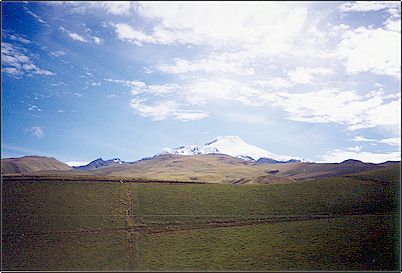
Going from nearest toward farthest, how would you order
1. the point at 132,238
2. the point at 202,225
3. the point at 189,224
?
the point at 132,238 < the point at 202,225 < the point at 189,224

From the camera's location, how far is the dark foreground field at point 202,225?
2359 inches

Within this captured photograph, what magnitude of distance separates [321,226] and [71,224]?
2168 inches

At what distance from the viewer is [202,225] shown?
246ft

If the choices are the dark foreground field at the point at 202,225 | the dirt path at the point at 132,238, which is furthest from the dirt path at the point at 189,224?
the dark foreground field at the point at 202,225

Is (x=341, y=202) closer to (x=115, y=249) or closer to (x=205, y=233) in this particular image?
(x=205, y=233)

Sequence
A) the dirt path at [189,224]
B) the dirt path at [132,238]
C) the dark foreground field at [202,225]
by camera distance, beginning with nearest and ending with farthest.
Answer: the dark foreground field at [202,225] < the dirt path at [132,238] < the dirt path at [189,224]

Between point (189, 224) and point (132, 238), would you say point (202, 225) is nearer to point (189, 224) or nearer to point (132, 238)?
point (189, 224)

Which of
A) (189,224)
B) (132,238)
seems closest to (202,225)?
(189,224)

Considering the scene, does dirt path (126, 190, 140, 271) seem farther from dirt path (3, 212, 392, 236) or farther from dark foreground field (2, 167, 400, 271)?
dark foreground field (2, 167, 400, 271)

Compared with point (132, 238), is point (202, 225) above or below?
above


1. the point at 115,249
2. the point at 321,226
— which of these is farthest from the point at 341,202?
the point at 115,249

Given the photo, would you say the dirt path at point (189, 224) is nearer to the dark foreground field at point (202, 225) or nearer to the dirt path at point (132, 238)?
the dirt path at point (132, 238)

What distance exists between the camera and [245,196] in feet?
301

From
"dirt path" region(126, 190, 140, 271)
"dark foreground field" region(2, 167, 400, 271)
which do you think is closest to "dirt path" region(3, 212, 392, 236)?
"dirt path" region(126, 190, 140, 271)
